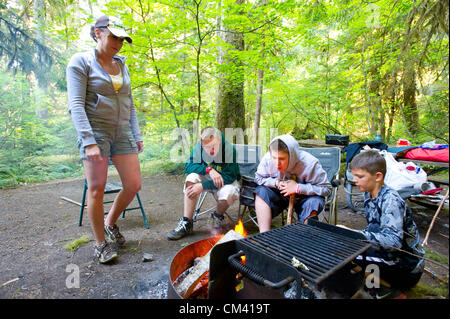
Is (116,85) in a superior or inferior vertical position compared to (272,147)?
superior

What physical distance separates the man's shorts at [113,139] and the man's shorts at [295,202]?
Answer: 1348 millimetres

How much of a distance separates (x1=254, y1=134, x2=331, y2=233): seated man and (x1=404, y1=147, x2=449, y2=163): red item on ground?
1347 mm

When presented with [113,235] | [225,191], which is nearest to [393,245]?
[225,191]

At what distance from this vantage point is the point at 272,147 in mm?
2051

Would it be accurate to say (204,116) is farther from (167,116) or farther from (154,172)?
(154,172)

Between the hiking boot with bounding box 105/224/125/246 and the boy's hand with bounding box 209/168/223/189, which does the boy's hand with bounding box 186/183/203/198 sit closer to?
the boy's hand with bounding box 209/168/223/189

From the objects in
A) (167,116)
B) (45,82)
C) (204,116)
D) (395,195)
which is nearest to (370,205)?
(395,195)

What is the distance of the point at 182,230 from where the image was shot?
8.09 feet

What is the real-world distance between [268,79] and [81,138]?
5.66 metres

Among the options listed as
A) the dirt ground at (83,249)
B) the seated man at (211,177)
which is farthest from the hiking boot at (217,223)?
the dirt ground at (83,249)

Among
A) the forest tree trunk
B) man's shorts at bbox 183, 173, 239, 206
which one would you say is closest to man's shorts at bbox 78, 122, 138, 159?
man's shorts at bbox 183, 173, 239, 206

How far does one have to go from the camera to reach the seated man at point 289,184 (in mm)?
1968

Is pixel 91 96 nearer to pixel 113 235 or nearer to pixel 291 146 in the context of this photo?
pixel 113 235

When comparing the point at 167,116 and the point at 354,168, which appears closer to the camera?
the point at 354,168
